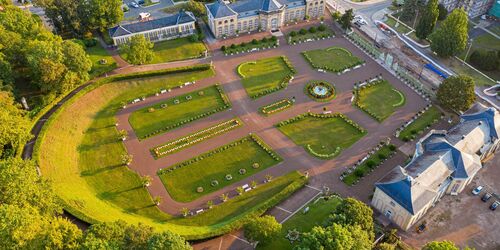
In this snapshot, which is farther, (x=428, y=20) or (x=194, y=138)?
(x=428, y=20)

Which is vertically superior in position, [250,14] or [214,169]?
[250,14]

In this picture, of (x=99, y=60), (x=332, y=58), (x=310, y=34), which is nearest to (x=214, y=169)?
(x=99, y=60)

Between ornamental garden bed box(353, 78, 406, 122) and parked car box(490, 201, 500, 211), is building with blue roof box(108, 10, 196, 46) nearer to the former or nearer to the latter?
ornamental garden bed box(353, 78, 406, 122)

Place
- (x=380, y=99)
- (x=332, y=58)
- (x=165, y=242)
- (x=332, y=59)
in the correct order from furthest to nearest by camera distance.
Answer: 1. (x=332, y=58)
2. (x=332, y=59)
3. (x=380, y=99)
4. (x=165, y=242)

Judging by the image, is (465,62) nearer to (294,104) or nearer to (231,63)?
(294,104)

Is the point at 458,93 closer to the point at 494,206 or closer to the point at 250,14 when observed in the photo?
the point at 494,206

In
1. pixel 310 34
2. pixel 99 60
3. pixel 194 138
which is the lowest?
pixel 194 138

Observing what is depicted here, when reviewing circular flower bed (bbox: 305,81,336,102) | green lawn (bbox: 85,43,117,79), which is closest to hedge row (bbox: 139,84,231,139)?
circular flower bed (bbox: 305,81,336,102)
